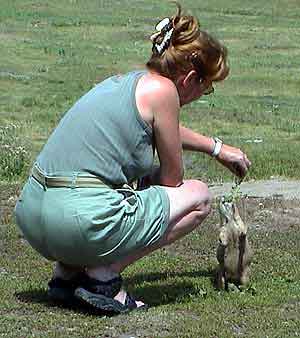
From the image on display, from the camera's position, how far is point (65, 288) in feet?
17.3

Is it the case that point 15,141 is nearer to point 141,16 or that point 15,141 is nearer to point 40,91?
point 40,91

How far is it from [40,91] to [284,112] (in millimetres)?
3897

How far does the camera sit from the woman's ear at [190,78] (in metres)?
5.14

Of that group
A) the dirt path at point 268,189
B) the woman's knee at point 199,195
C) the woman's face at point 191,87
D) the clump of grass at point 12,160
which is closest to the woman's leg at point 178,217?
the woman's knee at point 199,195

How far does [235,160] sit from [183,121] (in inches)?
320

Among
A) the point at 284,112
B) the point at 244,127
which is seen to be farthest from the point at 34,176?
the point at 284,112

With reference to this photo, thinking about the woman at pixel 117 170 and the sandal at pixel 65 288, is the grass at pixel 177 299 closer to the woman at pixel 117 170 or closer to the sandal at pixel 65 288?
the sandal at pixel 65 288

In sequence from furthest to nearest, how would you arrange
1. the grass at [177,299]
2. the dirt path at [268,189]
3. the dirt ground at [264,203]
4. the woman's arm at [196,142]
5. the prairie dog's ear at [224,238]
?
the dirt path at [268,189] < the dirt ground at [264,203] < the woman's arm at [196,142] < the prairie dog's ear at [224,238] < the grass at [177,299]

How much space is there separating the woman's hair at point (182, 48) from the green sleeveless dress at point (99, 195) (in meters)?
0.13

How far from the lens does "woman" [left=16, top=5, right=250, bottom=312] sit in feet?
16.4

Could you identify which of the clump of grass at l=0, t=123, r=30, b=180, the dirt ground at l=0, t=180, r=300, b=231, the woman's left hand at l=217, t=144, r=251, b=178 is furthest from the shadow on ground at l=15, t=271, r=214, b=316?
the clump of grass at l=0, t=123, r=30, b=180

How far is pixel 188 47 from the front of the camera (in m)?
5.05

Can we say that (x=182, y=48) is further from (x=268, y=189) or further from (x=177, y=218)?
(x=268, y=189)

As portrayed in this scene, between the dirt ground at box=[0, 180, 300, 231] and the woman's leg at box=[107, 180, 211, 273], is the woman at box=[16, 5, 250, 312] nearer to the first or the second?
the woman's leg at box=[107, 180, 211, 273]
